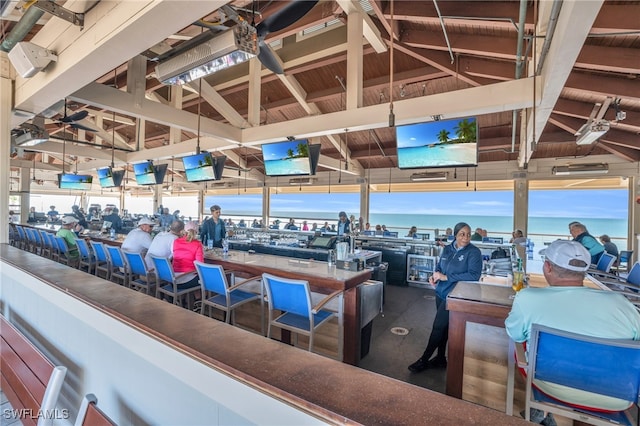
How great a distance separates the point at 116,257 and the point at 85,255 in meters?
1.36

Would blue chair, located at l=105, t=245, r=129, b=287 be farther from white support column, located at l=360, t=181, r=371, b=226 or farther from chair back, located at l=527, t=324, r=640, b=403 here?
A: white support column, located at l=360, t=181, r=371, b=226

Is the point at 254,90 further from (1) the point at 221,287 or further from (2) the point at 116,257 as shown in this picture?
(1) the point at 221,287

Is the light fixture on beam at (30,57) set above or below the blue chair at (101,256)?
above

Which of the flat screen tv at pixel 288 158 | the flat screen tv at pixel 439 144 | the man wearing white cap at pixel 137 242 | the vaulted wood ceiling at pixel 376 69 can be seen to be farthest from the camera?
the flat screen tv at pixel 288 158

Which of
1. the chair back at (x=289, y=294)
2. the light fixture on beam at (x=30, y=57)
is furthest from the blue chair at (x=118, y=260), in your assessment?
the chair back at (x=289, y=294)

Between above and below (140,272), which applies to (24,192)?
above

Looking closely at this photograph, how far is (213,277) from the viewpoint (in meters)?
2.98

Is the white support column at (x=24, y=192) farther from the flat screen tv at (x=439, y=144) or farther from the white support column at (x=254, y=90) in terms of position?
the flat screen tv at (x=439, y=144)

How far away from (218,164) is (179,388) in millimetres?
5505

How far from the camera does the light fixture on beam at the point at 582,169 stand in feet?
25.9

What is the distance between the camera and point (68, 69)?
8.71 feet

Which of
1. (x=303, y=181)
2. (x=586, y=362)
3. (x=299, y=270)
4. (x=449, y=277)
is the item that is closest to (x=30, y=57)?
(x=299, y=270)

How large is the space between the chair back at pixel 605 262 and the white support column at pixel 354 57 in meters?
4.59

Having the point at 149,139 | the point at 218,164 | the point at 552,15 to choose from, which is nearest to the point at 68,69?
the point at 218,164
